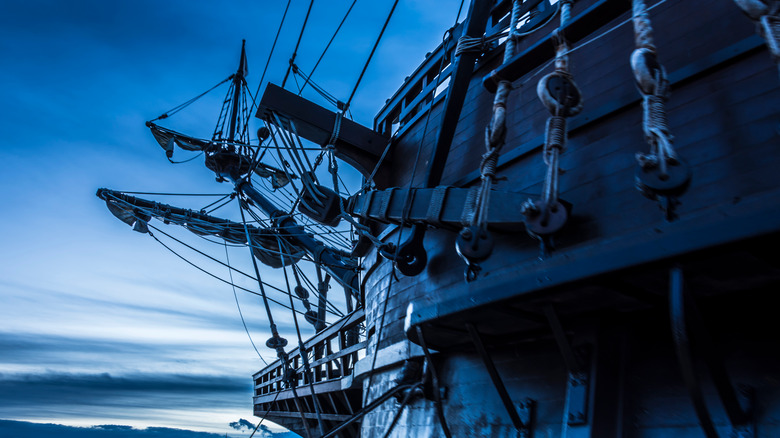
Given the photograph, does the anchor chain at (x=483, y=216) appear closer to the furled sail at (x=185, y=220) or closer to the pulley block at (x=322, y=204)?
the pulley block at (x=322, y=204)

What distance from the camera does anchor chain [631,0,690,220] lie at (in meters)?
2.91

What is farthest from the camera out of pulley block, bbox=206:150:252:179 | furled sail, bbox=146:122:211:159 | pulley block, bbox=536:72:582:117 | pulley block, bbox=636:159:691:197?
furled sail, bbox=146:122:211:159

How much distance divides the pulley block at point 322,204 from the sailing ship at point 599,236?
Result: 6.62 ft

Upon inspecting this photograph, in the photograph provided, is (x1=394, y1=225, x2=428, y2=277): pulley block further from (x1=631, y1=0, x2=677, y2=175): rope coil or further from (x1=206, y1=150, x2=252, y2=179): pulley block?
(x1=206, y1=150, x2=252, y2=179): pulley block

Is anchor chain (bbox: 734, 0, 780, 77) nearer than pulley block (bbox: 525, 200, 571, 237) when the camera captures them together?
Yes

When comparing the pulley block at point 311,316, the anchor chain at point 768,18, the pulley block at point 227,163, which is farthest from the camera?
the pulley block at point 227,163

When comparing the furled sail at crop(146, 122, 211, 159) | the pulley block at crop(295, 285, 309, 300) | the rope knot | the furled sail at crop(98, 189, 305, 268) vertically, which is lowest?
the rope knot

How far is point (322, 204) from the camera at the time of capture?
798cm

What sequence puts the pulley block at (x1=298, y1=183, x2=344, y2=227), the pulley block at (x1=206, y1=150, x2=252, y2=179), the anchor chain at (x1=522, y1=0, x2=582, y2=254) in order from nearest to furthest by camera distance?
the anchor chain at (x1=522, y1=0, x2=582, y2=254)
the pulley block at (x1=298, y1=183, x2=344, y2=227)
the pulley block at (x1=206, y1=150, x2=252, y2=179)

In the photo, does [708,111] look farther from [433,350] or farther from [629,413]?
[433,350]

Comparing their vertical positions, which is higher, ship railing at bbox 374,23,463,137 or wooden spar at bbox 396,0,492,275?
ship railing at bbox 374,23,463,137

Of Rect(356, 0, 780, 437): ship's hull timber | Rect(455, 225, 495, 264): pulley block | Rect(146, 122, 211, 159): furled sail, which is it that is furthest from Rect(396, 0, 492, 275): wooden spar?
Rect(146, 122, 211, 159): furled sail

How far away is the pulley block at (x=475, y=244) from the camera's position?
13.0 feet

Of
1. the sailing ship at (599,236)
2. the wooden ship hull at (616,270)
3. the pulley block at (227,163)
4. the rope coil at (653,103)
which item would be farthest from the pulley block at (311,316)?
the rope coil at (653,103)
